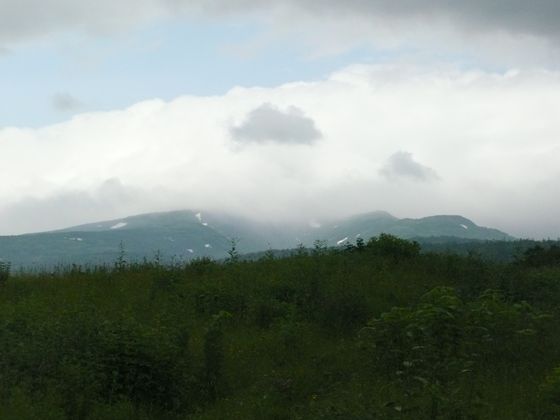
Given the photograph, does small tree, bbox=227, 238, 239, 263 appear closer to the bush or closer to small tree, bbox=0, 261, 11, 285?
the bush

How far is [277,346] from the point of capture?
44.0 ft

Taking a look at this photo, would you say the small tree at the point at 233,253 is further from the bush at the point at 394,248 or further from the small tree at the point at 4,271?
the small tree at the point at 4,271

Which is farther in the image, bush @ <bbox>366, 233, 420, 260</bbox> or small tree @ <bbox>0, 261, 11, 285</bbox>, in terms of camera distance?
bush @ <bbox>366, 233, 420, 260</bbox>

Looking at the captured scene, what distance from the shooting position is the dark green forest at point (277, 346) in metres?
10.0

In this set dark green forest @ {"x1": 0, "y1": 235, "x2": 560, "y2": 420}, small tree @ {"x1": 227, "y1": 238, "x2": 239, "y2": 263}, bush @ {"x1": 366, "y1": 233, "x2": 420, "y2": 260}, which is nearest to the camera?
dark green forest @ {"x1": 0, "y1": 235, "x2": 560, "y2": 420}

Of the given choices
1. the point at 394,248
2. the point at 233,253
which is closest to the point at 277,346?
the point at 233,253

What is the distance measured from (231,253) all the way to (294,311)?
463 cm

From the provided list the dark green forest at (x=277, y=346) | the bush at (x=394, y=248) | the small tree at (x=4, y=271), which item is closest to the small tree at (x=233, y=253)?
the dark green forest at (x=277, y=346)

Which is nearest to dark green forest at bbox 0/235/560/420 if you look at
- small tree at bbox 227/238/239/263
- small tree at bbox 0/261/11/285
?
small tree at bbox 0/261/11/285

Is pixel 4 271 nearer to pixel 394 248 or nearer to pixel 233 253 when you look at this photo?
pixel 233 253

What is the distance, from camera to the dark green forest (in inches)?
395

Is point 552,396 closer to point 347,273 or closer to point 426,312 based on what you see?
point 426,312

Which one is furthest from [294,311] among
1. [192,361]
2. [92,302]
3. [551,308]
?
[551,308]

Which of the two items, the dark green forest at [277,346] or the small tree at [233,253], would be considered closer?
the dark green forest at [277,346]
